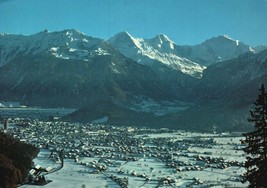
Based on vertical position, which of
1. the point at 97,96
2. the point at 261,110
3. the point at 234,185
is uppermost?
the point at 97,96

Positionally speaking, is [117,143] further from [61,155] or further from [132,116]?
[132,116]

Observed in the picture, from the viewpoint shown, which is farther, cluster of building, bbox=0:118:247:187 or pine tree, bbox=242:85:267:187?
cluster of building, bbox=0:118:247:187

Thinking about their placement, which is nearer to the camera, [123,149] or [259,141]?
[259,141]

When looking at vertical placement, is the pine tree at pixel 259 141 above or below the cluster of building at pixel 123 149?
above

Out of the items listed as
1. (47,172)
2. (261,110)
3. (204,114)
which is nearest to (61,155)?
(47,172)

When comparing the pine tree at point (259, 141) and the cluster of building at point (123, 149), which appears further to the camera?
the cluster of building at point (123, 149)

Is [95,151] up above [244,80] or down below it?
below

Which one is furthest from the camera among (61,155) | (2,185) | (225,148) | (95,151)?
(225,148)

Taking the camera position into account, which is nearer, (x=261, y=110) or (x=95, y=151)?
(x=261, y=110)

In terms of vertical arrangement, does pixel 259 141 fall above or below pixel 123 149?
above

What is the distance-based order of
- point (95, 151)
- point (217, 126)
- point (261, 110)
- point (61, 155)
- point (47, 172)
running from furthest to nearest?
point (217, 126)
point (95, 151)
point (61, 155)
point (47, 172)
point (261, 110)

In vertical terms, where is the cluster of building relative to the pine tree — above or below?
below
